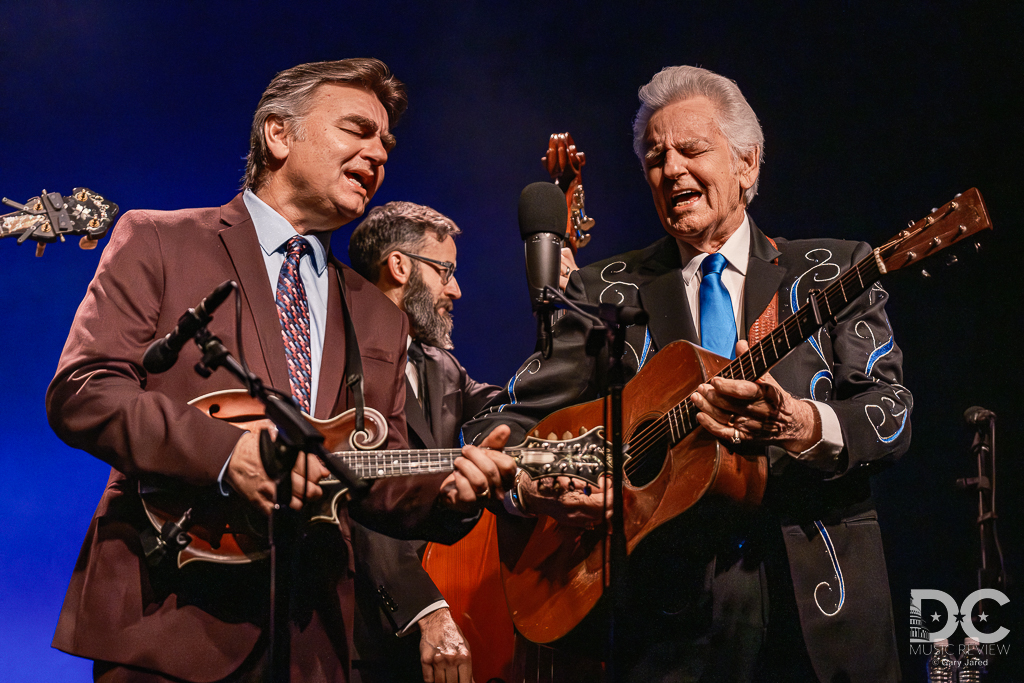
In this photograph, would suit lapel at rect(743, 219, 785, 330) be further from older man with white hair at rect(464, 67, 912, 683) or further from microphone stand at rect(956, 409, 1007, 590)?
microphone stand at rect(956, 409, 1007, 590)

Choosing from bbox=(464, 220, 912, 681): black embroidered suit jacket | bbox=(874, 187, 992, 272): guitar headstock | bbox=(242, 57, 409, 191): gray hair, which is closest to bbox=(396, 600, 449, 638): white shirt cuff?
bbox=(464, 220, 912, 681): black embroidered suit jacket

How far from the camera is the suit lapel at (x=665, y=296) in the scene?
8.79ft

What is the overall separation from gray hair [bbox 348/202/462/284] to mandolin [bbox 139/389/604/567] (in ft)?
7.69

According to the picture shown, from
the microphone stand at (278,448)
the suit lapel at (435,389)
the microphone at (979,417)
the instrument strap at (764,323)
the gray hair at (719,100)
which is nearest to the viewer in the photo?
the microphone stand at (278,448)

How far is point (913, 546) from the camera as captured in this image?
13.3ft

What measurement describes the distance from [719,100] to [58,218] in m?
2.71

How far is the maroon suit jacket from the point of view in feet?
6.61

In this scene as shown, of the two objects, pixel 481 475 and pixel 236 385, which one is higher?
pixel 236 385

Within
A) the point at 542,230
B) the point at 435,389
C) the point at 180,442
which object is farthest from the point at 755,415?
the point at 435,389

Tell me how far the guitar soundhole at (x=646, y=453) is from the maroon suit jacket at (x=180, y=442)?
58 centimetres

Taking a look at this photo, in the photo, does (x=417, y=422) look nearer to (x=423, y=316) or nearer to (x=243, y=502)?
(x=423, y=316)

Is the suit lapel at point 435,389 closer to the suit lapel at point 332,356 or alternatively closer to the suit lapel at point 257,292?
the suit lapel at point 332,356

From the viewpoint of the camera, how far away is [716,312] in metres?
2.72

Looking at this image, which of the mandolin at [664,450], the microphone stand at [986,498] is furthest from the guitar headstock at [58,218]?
the microphone stand at [986,498]
